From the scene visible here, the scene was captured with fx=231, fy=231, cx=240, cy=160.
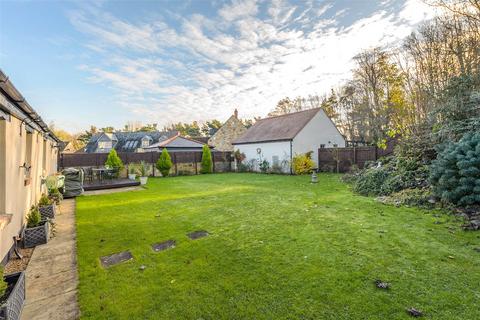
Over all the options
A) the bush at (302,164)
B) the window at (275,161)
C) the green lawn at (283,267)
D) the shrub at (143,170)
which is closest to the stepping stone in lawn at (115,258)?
the green lawn at (283,267)

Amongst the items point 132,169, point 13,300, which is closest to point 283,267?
point 13,300

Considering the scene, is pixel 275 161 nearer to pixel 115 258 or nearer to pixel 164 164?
pixel 164 164

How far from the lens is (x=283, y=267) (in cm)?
319

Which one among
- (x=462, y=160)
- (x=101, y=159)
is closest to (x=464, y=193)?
(x=462, y=160)

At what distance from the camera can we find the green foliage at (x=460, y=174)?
5414 mm

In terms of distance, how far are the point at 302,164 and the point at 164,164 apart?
10002 mm

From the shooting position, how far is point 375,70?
1922cm

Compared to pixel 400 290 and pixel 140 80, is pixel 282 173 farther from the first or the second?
pixel 400 290

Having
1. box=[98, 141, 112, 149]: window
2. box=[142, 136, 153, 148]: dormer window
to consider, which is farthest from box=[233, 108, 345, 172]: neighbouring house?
box=[98, 141, 112, 149]: window

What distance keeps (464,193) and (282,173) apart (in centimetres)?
1219

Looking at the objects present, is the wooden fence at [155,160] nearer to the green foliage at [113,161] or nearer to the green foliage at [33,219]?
the green foliage at [113,161]

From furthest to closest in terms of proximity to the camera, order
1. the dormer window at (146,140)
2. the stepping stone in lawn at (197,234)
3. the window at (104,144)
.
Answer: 1. the window at (104,144)
2. the dormer window at (146,140)
3. the stepping stone in lawn at (197,234)

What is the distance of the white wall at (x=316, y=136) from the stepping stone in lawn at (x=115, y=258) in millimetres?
14655

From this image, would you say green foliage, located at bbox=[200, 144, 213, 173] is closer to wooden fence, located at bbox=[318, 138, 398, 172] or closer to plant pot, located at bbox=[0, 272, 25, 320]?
wooden fence, located at bbox=[318, 138, 398, 172]
